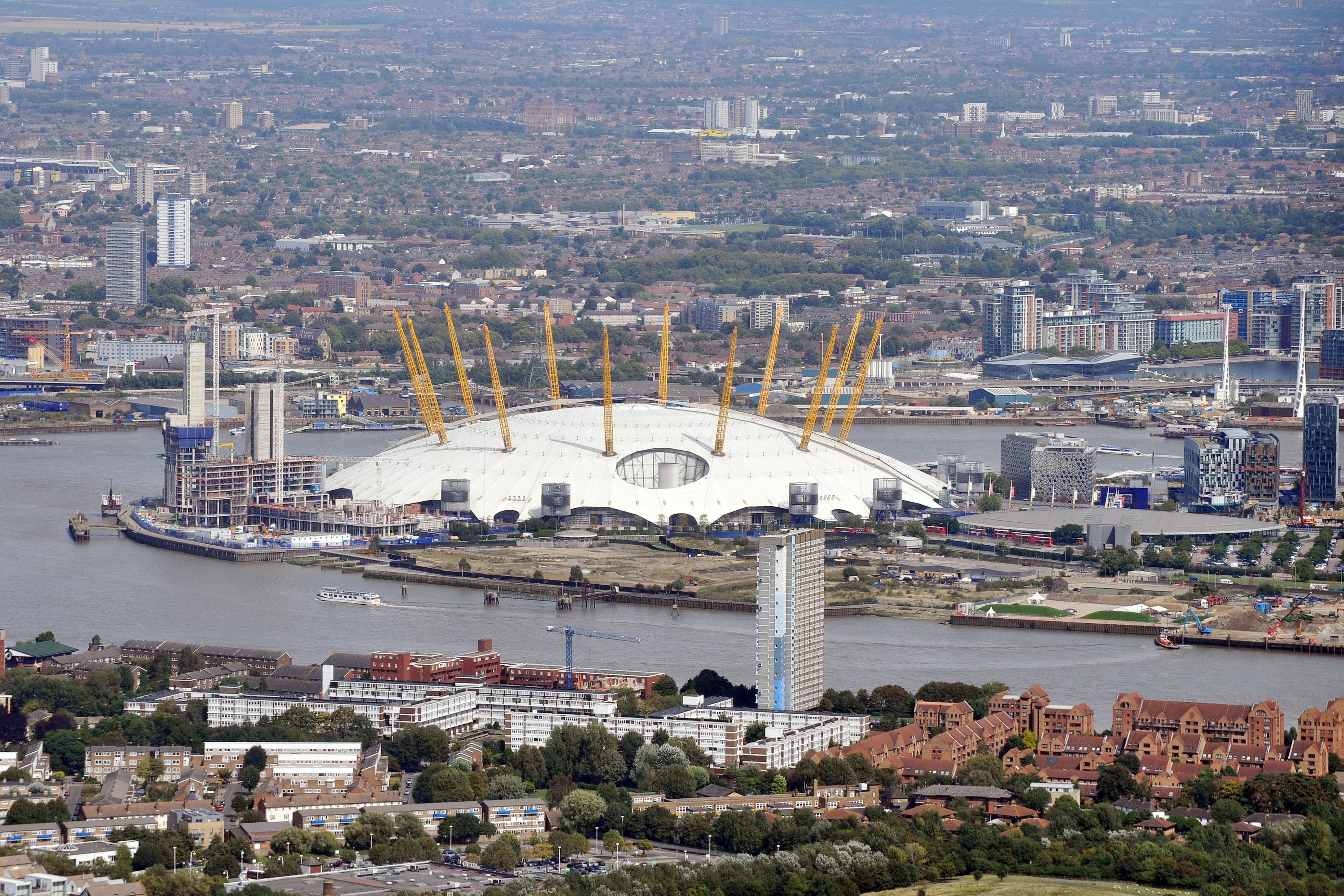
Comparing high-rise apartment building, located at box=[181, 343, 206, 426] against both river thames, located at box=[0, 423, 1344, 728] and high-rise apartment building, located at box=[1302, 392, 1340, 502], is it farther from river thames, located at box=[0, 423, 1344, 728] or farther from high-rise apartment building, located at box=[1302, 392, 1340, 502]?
high-rise apartment building, located at box=[1302, 392, 1340, 502]

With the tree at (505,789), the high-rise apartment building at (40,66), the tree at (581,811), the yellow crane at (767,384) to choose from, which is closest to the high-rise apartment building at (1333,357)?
the yellow crane at (767,384)

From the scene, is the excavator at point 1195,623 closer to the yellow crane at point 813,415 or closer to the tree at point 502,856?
the yellow crane at point 813,415

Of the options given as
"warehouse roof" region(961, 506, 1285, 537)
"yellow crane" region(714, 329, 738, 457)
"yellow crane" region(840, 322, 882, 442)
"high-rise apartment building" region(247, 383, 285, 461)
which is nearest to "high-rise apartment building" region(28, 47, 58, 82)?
"yellow crane" region(840, 322, 882, 442)

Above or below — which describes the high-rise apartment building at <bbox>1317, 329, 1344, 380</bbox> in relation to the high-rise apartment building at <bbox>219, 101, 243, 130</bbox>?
below

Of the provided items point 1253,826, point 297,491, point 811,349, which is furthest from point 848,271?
point 1253,826

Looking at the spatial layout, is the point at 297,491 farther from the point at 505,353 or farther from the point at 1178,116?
the point at 1178,116

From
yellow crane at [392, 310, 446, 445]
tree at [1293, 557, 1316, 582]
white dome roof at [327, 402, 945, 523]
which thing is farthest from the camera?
yellow crane at [392, 310, 446, 445]

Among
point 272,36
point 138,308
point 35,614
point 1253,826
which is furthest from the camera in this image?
point 272,36
